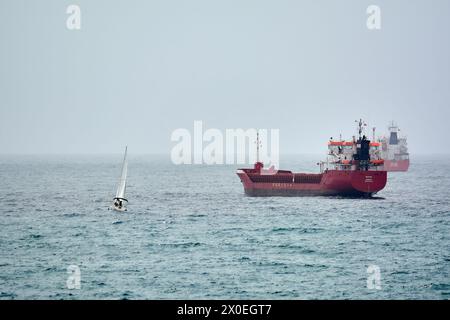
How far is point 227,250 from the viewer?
51.7 m

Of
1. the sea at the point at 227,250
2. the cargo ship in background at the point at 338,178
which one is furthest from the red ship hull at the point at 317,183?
the sea at the point at 227,250

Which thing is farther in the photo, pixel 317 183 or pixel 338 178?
pixel 317 183

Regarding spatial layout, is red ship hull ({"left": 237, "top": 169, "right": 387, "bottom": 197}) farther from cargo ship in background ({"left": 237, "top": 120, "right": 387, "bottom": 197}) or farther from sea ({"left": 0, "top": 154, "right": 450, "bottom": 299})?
sea ({"left": 0, "top": 154, "right": 450, "bottom": 299})

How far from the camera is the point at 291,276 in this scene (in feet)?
137

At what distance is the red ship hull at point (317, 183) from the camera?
8944 centimetres

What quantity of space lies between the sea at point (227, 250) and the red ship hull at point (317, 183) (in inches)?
108

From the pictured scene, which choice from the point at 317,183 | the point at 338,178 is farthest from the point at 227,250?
the point at 317,183

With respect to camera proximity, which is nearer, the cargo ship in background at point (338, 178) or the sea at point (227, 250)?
the sea at point (227, 250)

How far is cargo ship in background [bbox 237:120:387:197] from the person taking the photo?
89.6 metres

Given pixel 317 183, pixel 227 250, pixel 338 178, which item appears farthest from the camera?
pixel 317 183

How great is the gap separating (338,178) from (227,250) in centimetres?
4151

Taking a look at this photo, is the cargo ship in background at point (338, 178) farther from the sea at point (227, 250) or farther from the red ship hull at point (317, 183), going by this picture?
the sea at point (227, 250)

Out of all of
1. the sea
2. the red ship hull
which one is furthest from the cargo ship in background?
the sea

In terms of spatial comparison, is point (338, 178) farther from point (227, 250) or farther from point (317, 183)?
point (227, 250)
